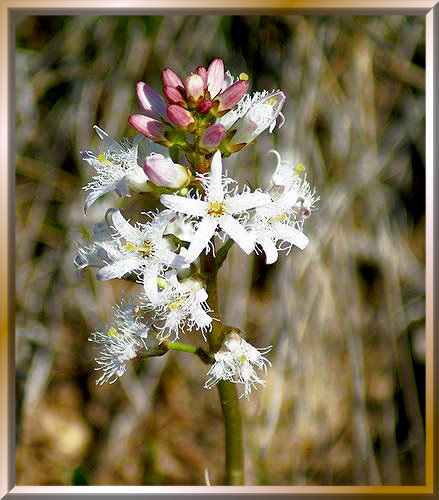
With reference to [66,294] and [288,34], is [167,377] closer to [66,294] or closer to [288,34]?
[66,294]

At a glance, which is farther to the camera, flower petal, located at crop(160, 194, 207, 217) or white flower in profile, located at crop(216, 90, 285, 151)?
white flower in profile, located at crop(216, 90, 285, 151)

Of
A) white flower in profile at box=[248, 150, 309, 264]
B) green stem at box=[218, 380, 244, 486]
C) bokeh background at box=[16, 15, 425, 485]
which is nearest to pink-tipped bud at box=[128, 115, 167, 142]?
white flower in profile at box=[248, 150, 309, 264]

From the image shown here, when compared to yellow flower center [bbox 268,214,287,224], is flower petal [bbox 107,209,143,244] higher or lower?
lower

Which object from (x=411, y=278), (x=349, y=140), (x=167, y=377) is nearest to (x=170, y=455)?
(x=167, y=377)

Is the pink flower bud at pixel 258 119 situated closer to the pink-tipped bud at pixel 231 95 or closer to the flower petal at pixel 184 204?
the pink-tipped bud at pixel 231 95

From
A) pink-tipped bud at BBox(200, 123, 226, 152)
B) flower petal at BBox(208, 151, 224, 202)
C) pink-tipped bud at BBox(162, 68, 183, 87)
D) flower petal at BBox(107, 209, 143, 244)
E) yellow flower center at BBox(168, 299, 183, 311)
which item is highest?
pink-tipped bud at BBox(162, 68, 183, 87)

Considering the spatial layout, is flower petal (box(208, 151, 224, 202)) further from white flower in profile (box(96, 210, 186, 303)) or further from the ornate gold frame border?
A: the ornate gold frame border

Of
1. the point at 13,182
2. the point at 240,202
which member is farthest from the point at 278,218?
the point at 13,182

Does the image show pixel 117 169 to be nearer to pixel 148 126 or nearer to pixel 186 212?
pixel 148 126
